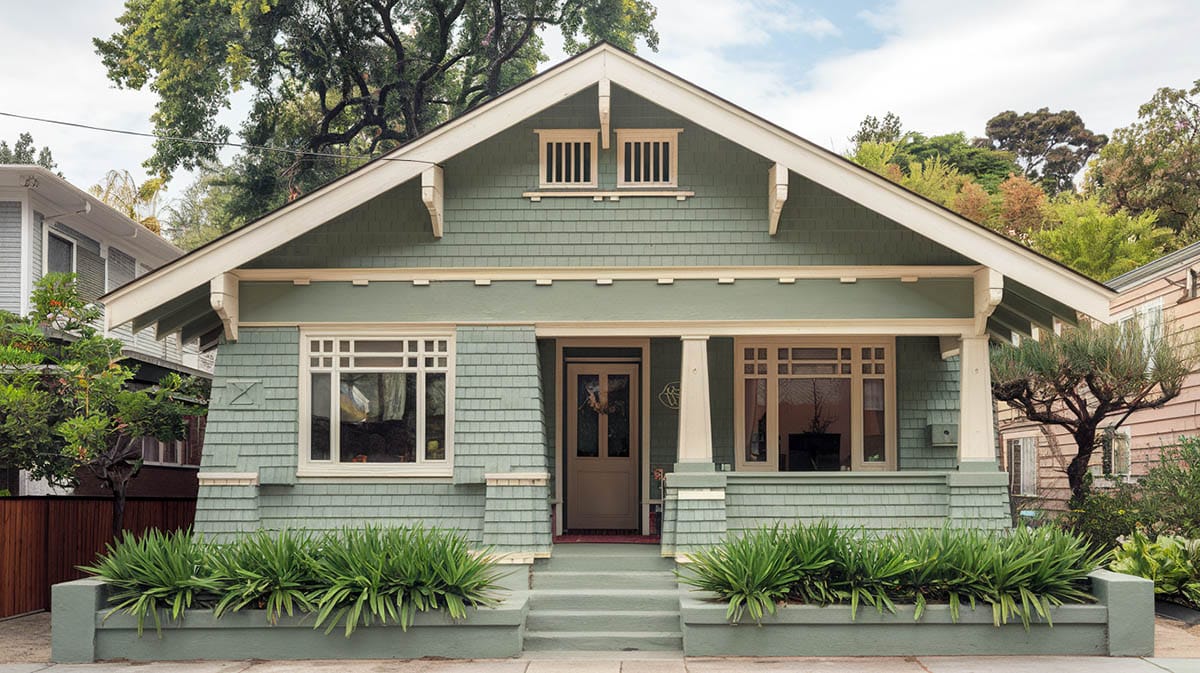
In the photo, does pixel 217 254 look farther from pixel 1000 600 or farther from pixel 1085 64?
pixel 1085 64

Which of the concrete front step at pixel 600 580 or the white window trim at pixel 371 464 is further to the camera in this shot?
the white window trim at pixel 371 464

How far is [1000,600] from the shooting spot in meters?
9.83

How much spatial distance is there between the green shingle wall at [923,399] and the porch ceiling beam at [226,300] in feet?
25.3

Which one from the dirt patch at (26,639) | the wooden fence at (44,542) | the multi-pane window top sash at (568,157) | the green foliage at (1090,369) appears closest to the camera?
the dirt patch at (26,639)

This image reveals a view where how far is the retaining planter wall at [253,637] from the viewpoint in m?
9.95

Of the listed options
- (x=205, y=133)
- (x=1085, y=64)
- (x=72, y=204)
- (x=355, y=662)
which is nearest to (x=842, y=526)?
(x=355, y=662)

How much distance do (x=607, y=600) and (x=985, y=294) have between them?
5068 millimetres

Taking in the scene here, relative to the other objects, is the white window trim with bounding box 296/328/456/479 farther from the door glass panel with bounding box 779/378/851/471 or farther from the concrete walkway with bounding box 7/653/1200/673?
the door glass panel with bounding box 779/378/851/471

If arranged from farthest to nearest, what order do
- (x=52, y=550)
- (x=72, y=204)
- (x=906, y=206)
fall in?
(x=72, y=204), (x=52, y=550), (x=906, y=206)

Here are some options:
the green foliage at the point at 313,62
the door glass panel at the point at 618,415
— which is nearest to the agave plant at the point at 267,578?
the door glass panel at the point at 618,415

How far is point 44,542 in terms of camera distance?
12.9m

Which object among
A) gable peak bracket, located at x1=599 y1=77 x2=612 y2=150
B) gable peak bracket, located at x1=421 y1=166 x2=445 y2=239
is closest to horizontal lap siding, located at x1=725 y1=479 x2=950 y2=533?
gable peak bracket, located at x1=599 y1=77 x2=612 y2=150

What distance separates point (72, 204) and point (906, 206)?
15.0 m

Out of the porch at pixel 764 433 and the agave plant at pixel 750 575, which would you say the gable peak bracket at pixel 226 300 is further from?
the agave plant at pixel 750 575
